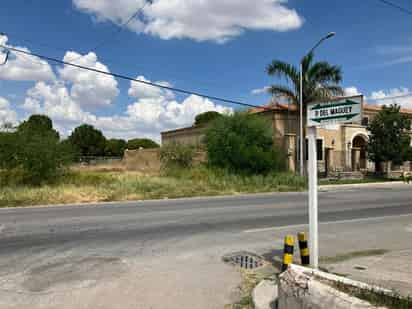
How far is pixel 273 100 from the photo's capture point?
88.7ft

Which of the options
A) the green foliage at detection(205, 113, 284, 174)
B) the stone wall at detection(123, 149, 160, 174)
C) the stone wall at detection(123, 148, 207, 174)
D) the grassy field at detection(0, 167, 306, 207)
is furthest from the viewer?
the stone wall at detection(123, 149, 160, 174)

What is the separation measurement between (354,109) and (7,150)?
1834 centimetres

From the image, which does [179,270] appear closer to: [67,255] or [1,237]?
[67,255]

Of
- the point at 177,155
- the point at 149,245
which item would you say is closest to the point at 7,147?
the point at 177,155

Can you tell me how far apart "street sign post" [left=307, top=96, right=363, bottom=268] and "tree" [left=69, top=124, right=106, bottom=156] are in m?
72.1

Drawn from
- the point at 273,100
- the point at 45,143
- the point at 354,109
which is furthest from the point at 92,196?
the point at 273,100

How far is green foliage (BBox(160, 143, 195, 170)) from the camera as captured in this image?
93.4 feet

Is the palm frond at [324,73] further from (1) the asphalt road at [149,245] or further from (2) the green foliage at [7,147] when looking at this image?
(2) the green foliage at [7,147]

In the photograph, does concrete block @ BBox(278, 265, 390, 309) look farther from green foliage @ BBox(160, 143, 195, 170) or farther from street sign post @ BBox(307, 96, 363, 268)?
green foliage @ BBox(160, 143, 195, 170)

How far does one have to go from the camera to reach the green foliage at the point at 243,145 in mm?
24109

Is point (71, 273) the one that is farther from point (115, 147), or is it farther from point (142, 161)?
point (115, 147)

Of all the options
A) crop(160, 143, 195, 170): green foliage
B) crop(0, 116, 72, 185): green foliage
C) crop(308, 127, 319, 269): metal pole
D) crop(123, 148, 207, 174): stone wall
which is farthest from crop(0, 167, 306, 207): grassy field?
crop(308, 127, 319, 269): metal pole

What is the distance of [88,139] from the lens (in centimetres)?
7431

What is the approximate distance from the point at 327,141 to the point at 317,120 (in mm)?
30027
